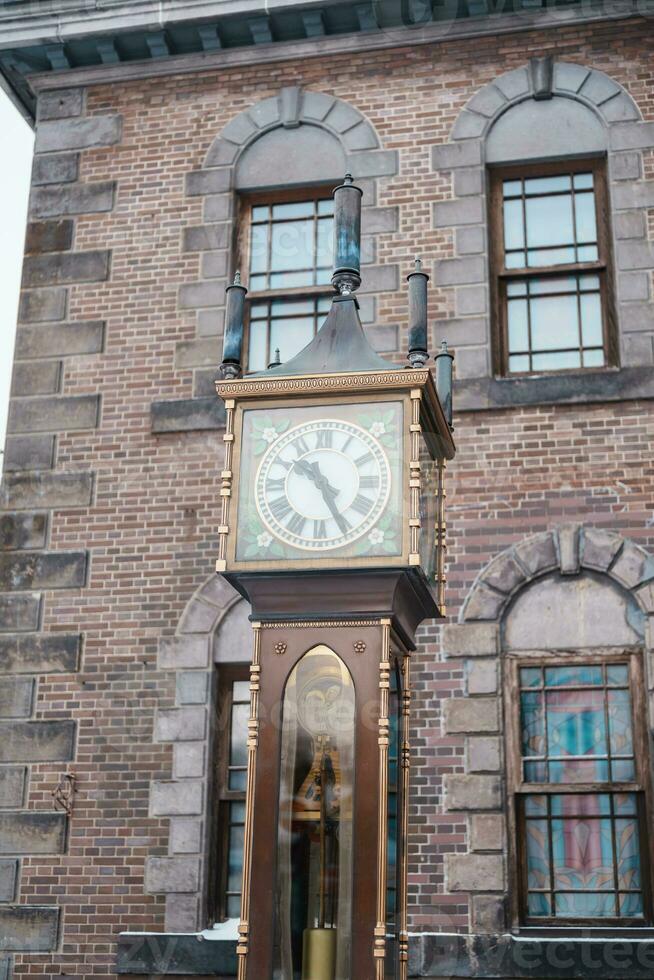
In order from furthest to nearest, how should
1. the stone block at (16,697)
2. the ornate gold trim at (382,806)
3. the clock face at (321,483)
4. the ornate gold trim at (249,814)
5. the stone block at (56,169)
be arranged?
the stone block at (56,169) → the stone block at (16,697) → the clock face at (321,483) → the ornate gold trim at (249,814) → the ornate gold trim at (382,806)

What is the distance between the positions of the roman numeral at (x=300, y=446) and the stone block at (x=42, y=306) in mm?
5146

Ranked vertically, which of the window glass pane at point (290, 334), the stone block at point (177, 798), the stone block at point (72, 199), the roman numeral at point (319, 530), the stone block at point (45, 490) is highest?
the stone block at point (72, 199)

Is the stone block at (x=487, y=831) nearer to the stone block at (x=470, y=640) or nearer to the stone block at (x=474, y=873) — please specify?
the stone block at (x=474, y=873)

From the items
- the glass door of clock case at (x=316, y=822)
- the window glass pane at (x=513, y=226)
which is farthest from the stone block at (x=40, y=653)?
the window glass pane at (x=513, y=226)

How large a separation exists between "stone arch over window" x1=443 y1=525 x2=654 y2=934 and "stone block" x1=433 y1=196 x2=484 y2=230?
8.66ft

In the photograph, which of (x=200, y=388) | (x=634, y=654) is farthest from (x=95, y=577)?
(x=634, y=654)

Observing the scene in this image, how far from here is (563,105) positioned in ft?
32.9

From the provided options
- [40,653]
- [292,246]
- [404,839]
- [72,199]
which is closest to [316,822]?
[404,839]

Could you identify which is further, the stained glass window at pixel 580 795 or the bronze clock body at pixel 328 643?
the stained glass window at pixel 580 795

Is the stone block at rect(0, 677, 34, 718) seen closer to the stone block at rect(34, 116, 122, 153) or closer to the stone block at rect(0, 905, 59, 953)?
the stone block at rect(0, 905, 59, 953)

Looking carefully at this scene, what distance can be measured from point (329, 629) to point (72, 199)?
642 cm

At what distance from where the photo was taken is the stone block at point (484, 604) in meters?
8.84

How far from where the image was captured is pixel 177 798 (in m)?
8.87

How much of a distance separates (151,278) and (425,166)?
241cm
